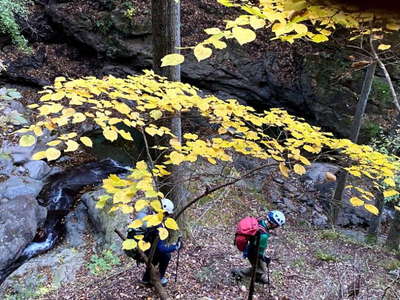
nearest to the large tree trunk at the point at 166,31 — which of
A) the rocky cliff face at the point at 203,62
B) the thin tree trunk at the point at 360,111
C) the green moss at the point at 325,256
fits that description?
the green moss at the point at 325,256

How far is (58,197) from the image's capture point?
7773 millimetres

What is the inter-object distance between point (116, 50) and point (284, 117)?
9990 millimetres

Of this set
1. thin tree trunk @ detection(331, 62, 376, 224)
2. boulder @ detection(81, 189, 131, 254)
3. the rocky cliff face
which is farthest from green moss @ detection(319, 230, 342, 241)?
boulder @ detection(81, 189, 131, 254)

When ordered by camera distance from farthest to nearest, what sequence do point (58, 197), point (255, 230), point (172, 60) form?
point (58, 197)
point (255, 230)
point (172, 60)

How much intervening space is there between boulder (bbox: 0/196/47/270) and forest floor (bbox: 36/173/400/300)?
163 cm

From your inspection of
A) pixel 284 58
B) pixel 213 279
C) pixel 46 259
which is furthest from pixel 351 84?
pixel 46 259

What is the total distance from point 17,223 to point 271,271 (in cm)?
515

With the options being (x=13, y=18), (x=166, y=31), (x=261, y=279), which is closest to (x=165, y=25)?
(x=166, y=31)

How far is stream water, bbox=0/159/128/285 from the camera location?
6473 millimetres

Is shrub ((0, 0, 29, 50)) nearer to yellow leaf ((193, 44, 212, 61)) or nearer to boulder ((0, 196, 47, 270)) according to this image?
boulder ((0, 196, 47, 270))

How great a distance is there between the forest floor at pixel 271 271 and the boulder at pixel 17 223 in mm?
1626

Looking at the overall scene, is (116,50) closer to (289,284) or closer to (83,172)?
(83,172)

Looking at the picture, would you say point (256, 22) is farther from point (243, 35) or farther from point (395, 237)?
point (395, 237)

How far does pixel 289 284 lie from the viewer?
494 cm
